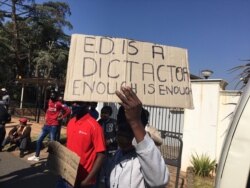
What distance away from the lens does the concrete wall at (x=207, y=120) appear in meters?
9.39

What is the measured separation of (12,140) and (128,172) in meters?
9.74

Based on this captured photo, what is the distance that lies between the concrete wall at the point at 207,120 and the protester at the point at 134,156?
679 centimetres

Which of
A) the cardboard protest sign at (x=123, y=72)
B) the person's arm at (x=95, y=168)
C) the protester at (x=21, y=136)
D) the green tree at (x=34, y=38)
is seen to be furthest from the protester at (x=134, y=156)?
the green tree at (x=34, y=38)

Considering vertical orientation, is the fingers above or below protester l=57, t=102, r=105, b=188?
above

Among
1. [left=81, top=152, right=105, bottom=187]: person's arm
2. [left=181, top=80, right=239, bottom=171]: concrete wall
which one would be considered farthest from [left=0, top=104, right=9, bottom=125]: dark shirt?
[left=81, top=152, right=105, bottom=187]: person's arm

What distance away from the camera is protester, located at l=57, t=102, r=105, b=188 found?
393 cm

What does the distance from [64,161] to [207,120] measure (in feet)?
21.1

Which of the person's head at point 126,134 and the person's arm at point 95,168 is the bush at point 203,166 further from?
the person's head at point 126,134

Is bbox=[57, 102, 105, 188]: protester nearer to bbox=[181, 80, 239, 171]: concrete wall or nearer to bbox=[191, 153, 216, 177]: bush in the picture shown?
bbox=[191, 153, 216, 177]: bush

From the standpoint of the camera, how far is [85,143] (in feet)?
13.0

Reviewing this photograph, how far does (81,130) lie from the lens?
3986 millimetres

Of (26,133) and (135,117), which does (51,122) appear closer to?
(26,133)

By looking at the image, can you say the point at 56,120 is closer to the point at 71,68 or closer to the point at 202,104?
the point at 202,104

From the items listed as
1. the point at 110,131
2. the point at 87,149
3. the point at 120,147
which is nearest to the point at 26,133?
the point at 110,131
